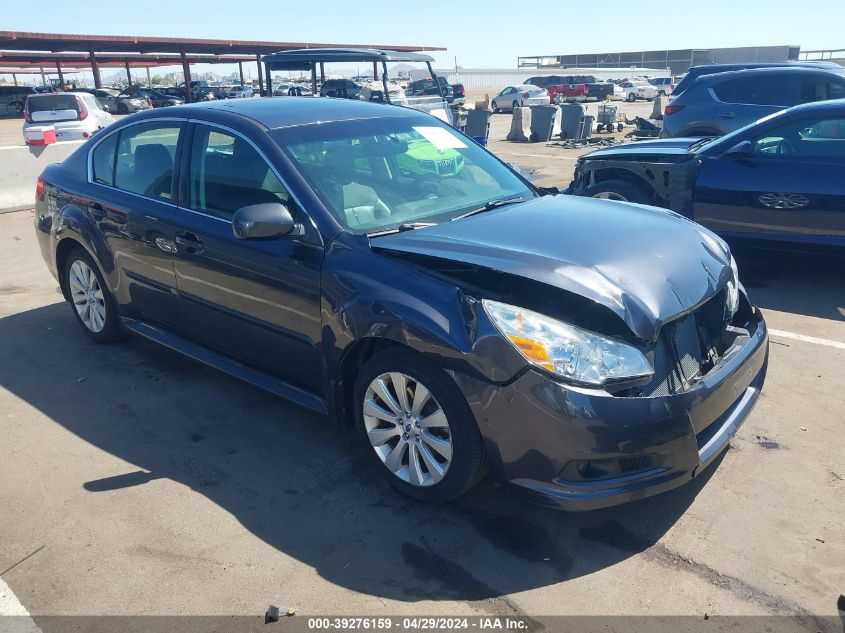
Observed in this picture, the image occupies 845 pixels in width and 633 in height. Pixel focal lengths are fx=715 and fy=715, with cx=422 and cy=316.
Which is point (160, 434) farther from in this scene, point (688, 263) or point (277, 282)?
point (688, 263)

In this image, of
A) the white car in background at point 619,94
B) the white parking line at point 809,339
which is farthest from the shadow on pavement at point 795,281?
the white car in background at point 619,94

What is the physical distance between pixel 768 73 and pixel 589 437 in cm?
1028

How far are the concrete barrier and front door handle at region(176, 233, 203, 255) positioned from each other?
7.75 meters

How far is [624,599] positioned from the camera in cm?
270

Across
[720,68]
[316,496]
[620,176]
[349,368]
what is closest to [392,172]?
[349,368]

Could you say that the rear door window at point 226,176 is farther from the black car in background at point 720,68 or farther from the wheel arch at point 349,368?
the black car in background at point 720,68

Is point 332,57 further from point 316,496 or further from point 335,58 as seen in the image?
point 316,496

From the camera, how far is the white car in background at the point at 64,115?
588 inches

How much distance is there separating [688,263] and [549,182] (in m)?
8.95

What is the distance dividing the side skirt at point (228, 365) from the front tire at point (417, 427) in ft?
1.21

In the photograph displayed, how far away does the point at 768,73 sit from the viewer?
10.9m

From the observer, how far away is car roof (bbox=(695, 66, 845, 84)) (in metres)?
10.7

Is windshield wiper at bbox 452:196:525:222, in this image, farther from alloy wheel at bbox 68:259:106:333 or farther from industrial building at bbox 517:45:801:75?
industrial building at bbox 517:45:801:75

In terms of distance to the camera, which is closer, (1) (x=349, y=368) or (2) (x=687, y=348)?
(2) (x=687, y=348)
